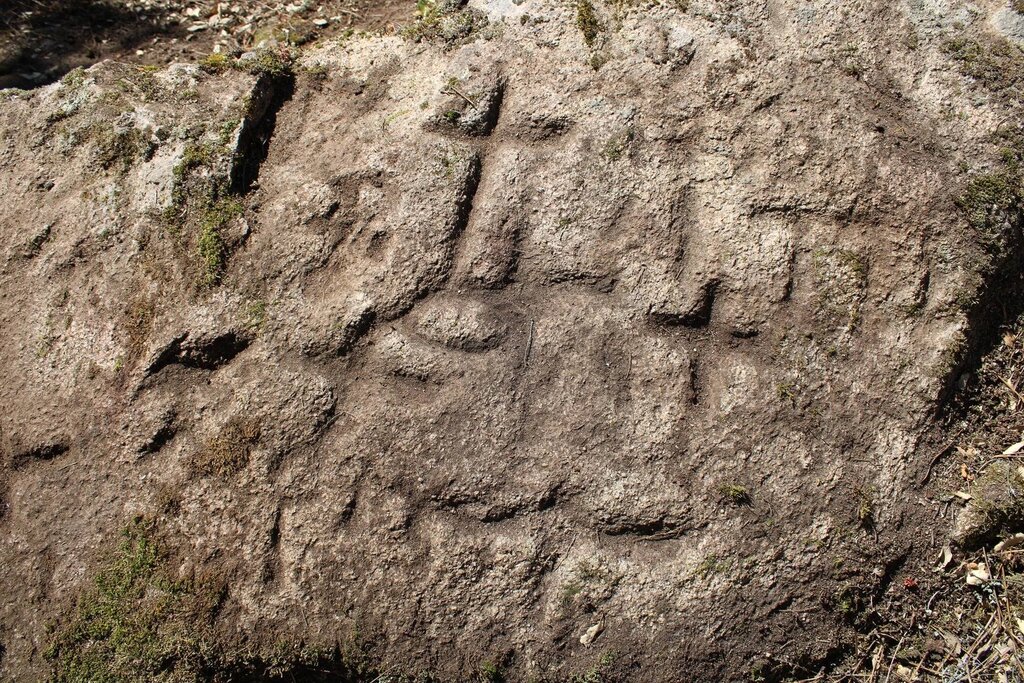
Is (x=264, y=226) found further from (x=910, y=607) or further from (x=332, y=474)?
(x=910, y=607)

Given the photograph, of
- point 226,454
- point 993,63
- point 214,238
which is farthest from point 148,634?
point 993,63

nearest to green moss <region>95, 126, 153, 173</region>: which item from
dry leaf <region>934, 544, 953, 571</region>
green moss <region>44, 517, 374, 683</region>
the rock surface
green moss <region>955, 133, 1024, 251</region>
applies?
the rock surface

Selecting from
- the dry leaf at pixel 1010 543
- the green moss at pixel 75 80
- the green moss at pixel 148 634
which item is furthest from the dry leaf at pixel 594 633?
the green moss at pixel 75 80

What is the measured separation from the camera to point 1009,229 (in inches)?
85.4

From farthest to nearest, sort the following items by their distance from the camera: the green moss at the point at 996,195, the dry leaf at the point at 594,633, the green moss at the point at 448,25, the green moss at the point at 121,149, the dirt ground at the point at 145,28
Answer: the dirt ground at the point at 145,28, the green moss at the point at 448,25, the green moss at the point at 121,149, the green moss at the point at 996,195, the dry leaf at the point at 594,633

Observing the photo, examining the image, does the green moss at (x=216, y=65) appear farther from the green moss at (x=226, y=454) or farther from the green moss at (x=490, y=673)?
the green moss at (x=490, y=673)

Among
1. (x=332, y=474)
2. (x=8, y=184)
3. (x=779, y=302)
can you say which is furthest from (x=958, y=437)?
(x=8, y=184)

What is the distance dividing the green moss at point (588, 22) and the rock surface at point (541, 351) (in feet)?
0.06

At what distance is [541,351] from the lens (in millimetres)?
2148

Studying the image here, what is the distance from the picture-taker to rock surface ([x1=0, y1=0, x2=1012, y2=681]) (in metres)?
2.05

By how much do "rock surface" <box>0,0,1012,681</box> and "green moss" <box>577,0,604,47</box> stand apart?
2cm

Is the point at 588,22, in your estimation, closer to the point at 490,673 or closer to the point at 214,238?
the point at 214,238

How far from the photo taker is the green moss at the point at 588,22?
2332 mm

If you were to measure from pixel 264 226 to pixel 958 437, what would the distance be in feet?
6.01
